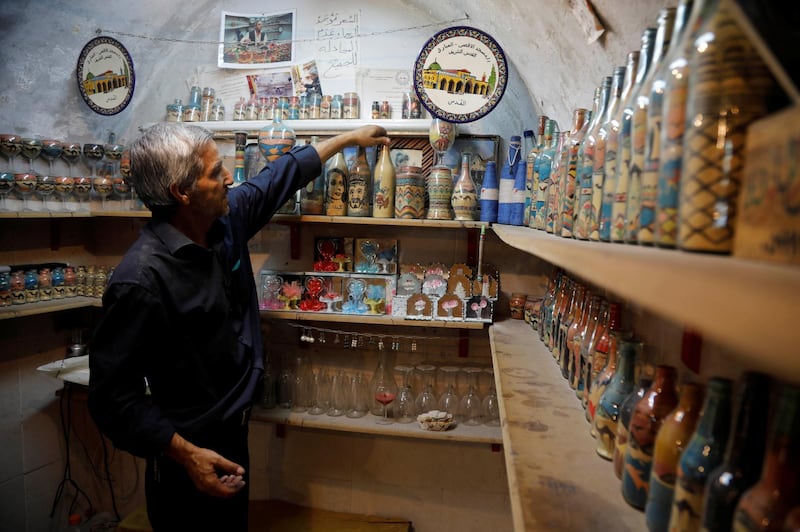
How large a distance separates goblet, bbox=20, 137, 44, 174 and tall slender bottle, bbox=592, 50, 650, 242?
284cm

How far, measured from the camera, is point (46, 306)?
102 inches

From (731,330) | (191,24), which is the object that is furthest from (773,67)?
(191,24)

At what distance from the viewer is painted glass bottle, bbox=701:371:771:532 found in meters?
0.57

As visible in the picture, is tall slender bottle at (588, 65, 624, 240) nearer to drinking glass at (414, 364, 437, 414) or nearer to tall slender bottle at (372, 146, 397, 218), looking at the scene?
tall slender bottle at (372, 146, 397, 218)

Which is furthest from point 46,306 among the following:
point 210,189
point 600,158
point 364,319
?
point 600,158

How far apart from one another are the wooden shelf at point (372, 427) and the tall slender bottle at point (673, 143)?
1.79 m

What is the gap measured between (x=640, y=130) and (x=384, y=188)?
165 centimetres

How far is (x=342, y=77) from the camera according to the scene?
8.82 feet

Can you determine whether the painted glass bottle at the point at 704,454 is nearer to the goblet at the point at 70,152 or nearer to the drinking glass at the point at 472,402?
the drinking glass at the point at 472,402

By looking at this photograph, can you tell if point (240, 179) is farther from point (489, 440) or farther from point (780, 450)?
point (780, 450)

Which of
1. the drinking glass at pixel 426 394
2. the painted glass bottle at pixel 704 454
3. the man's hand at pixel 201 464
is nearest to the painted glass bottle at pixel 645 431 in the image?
the painted glass bottle at pixel 704 454

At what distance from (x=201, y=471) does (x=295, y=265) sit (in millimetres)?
1268

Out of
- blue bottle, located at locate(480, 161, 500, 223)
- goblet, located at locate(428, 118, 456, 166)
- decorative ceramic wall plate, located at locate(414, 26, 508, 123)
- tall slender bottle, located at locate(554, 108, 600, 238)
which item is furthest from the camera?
goblet, located at locate(428, 118, 456, 166)

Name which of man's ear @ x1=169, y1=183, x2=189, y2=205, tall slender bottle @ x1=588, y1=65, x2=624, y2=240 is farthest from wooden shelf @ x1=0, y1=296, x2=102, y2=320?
tall slender bottle @ x1=588, y1=65, x2=624, y2=240
